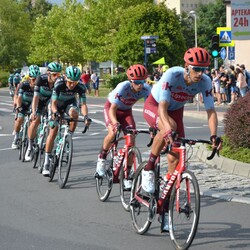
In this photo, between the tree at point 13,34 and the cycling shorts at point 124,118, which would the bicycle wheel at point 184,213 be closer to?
the cycling shorts at point 124,118

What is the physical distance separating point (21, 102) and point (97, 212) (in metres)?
6.79

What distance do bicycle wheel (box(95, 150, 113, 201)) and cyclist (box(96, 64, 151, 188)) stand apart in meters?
0.07

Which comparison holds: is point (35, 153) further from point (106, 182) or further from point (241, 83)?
point (241, 83)

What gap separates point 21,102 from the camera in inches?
622

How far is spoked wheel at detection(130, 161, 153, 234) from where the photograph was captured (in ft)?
25.8

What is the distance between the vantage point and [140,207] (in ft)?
26.9

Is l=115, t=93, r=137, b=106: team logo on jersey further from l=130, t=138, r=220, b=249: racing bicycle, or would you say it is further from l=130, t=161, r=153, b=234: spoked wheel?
l=130, t=138, r=220, b=249: racing bicycle

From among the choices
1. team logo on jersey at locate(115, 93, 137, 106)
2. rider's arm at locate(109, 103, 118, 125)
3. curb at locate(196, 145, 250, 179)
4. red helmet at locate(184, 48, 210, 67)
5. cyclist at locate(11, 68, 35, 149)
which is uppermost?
red helmet at locate(184, 48, 210, 67)

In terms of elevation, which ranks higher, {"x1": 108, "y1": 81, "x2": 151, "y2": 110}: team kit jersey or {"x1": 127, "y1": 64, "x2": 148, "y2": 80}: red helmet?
{"x1": 127, "y1": 64, "x2": 148, "y2": 80}: red helmet

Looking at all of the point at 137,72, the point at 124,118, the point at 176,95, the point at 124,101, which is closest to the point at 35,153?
the point at 124,118

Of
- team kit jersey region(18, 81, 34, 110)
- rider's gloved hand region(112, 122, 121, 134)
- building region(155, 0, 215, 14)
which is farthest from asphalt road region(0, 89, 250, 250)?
building region(155, 0, 215, 14)

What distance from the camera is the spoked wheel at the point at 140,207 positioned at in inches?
310

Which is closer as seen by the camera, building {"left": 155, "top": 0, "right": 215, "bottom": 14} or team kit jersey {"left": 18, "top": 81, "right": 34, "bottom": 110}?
team kit jersey {"left": 18, "top": 81, "right": 34, "bottom": 110}

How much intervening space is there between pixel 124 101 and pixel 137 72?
2.21 feet
